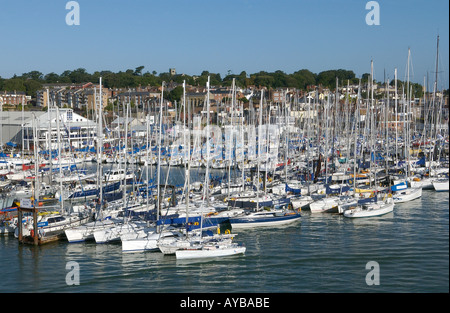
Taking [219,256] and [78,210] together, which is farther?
[78,210]

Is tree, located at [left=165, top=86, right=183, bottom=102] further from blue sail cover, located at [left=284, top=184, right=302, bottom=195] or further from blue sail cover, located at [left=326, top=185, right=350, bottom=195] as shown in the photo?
blue sail cover, located at [left=326, top=185, right=350, bottom=195]

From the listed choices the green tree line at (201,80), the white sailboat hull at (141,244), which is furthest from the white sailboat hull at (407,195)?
the green tree line at (201,80)

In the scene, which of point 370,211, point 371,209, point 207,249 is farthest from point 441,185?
point 207,249

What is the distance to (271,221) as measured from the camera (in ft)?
86.9

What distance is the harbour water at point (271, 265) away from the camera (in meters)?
18.8

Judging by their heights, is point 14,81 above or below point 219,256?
above

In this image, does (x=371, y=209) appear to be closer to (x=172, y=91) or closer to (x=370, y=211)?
(x=370, y=211)

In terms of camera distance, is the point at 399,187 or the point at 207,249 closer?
the point at 207,249

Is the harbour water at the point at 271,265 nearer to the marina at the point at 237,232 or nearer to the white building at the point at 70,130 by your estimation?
the marina at the point at 237,232

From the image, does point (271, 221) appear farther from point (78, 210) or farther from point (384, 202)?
point (78, 210)

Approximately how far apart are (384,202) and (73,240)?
15362mm

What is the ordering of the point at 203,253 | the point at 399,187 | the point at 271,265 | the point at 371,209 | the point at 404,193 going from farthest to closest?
the point at 399,187
the point at 404,193
the point at 371,209
the point at 203,253
the point at 271,265

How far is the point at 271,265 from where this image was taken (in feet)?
68.9
